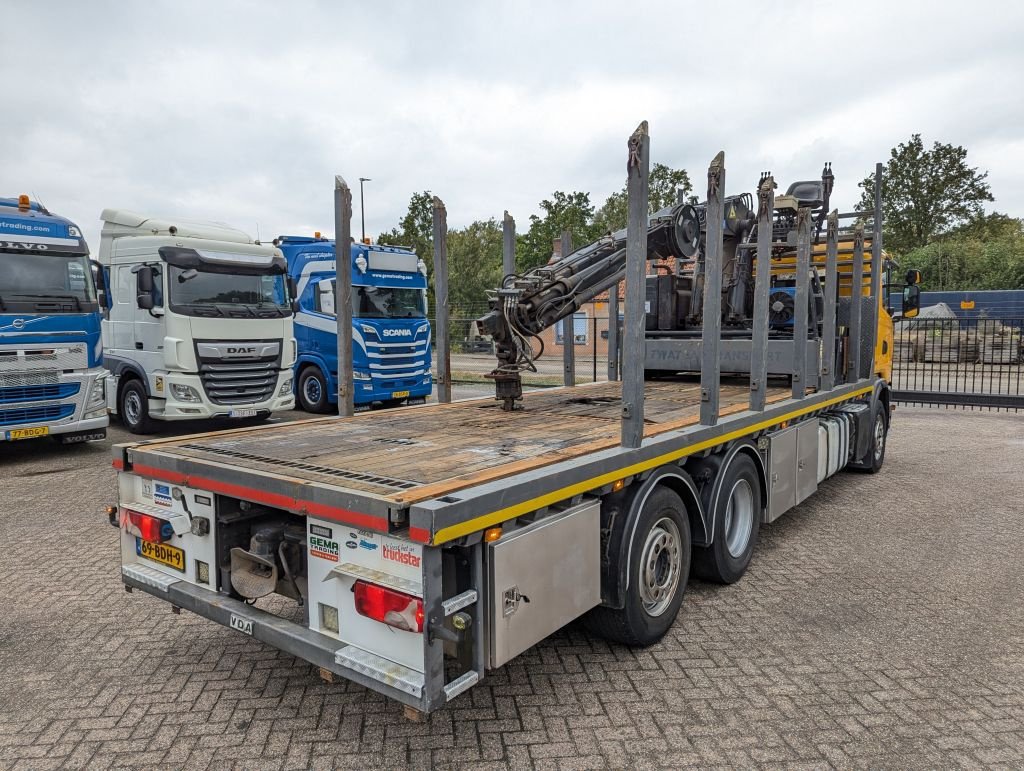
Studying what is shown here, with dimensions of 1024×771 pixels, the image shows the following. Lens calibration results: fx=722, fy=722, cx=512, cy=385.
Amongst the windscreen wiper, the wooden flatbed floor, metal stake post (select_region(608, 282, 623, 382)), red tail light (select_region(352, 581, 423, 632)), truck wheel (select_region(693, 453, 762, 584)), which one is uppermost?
the windscreen wiper

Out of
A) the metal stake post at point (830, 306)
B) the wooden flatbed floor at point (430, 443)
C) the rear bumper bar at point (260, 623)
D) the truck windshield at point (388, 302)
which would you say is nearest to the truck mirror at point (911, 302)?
the metal stake post at point (830, 306)

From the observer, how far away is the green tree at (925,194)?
48000 millimetres

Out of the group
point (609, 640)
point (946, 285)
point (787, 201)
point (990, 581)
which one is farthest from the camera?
point (946, 285)

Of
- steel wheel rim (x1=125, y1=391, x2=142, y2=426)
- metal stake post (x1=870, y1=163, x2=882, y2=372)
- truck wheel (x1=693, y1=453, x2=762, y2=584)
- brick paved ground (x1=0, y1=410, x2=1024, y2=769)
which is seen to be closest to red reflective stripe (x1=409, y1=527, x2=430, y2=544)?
brick paved ground (x1=0, y1=410, x2=1024, y2=769)

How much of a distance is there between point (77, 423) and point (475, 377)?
1420 cm

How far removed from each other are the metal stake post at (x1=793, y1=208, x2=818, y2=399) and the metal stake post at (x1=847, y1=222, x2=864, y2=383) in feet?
6.27

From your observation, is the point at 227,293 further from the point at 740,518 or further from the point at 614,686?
the point at 614,686

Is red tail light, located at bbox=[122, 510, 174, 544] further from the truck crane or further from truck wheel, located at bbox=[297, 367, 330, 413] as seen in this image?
truck wheel, located at bbox=[297, 367, 330, 413]

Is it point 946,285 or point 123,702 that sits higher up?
point 946,285

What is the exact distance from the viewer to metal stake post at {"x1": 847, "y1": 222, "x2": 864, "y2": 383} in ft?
25.9

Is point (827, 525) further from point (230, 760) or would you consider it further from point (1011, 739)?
point (230, 760)

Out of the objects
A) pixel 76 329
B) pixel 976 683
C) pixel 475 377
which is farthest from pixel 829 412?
pixel 475 377

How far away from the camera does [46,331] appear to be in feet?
31.1

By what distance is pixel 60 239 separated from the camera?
386 inches
